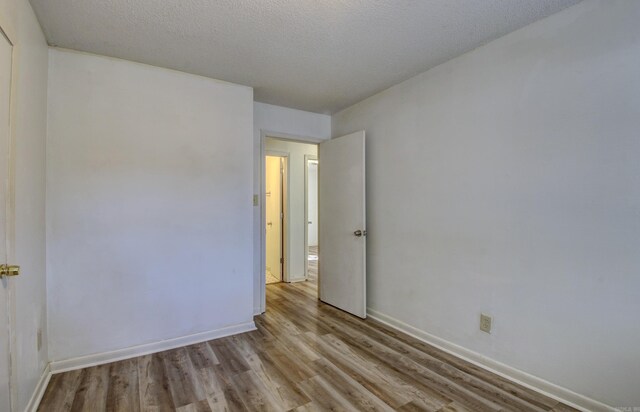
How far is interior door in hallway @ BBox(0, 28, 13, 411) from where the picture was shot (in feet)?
4.43

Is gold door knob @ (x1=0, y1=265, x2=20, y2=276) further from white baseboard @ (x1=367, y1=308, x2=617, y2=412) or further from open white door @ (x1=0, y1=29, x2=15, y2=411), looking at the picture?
white baseboard @ (x1=367, y1=308, x2=617, y2=412)

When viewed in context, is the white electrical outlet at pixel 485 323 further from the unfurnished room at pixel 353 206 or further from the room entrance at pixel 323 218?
the room entrance at pixel 323 218

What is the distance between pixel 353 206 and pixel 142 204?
2066 mm

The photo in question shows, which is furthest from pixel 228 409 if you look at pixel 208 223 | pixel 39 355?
pixel 208 223

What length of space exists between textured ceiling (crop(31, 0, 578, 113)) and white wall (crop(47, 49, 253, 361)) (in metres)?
0.24

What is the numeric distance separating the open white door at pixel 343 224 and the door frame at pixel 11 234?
8.69 feet

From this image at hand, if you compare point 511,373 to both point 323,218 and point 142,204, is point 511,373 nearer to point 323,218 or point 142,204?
point 323,218

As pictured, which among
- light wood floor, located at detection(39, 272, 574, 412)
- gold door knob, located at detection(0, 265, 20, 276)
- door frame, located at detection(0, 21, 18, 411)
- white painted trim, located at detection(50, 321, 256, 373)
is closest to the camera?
gold door knob, located at detection(0, 265, 20, 276)

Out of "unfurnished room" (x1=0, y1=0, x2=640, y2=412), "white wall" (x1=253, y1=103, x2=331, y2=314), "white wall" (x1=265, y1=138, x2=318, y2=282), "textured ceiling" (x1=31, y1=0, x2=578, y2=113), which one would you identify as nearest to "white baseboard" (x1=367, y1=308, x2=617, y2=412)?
"unfurnished room" (x1=0, y1=0, x2=640, y2=412)

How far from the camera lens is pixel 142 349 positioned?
2445 millimetres

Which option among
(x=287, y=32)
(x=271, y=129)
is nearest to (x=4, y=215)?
(x=287, y=32)

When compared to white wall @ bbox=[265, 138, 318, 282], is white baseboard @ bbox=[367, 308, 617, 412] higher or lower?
lower

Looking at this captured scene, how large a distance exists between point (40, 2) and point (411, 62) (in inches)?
99.7

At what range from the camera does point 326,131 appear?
3.96m
